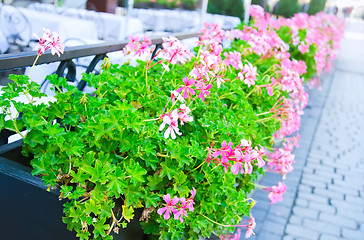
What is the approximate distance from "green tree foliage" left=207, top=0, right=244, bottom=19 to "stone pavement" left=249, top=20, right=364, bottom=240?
9180 mm

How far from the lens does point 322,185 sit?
378 centimetres

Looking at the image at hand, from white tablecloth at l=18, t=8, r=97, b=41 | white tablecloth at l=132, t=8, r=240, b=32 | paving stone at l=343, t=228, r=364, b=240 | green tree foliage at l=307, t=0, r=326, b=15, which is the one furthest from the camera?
green tree foliage at l=307, t=0, r=326, b=15

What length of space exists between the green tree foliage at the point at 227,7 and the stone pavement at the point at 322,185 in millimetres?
9180

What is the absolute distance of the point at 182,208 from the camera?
145 centimetres

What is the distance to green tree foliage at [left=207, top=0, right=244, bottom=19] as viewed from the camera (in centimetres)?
1518

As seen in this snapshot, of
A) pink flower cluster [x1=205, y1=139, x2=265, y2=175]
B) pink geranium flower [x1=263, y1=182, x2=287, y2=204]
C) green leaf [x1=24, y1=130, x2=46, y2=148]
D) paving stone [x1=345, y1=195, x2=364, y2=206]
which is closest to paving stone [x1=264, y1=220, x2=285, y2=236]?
pink geranium flower [x1=263, y1=182, x2=287, y2=204]

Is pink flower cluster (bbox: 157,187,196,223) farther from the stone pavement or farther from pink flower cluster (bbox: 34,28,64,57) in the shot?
the stone pavement

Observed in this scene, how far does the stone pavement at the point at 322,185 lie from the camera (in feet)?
9.79

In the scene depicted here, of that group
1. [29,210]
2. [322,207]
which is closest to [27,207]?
[29,210]

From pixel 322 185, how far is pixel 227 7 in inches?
504

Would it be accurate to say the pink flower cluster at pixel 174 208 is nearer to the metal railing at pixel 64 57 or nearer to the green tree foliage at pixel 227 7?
the metal railing at pixel 64 57

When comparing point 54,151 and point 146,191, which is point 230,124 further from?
point 54,151

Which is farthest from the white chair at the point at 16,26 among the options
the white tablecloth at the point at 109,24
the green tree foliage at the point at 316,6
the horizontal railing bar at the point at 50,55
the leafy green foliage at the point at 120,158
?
the green tree foliage at the point at 316,6

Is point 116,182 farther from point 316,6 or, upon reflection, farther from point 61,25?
point 316,6
